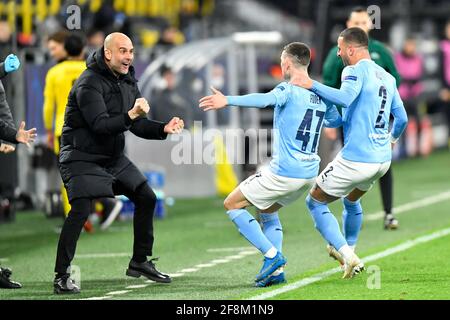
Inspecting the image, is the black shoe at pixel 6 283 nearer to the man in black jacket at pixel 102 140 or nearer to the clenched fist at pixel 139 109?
the man in black jacket at pixel 102 140

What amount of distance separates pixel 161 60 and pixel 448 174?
555 centimetres

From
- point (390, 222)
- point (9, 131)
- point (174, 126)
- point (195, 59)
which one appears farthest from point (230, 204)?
point (195, 59)

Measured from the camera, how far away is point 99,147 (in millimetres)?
11398

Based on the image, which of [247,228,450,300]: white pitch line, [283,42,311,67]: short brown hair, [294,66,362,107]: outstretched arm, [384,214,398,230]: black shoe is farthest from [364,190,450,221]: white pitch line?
[283,42,311,67]: short brown hair

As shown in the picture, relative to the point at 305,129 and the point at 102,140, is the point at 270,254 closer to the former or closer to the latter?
the point at 305,129

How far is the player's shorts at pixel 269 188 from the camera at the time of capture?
11.0 meters

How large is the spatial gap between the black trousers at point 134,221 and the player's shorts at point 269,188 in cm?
91

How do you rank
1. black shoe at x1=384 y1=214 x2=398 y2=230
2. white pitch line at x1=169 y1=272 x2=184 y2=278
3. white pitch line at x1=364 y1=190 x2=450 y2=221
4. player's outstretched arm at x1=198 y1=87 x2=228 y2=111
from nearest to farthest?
1. player's outstretched arm at x1=198 y1=87 x2=228 y2=111
2. white pitch line at x1=169 y1=272 x2=184 y2=278
3. black shoe at x1=384 y1=214 x2=398 y2=230
4. white pitch line at x1=364 y1=190 x2=450 y2=221

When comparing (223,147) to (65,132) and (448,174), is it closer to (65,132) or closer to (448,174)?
(448,174)

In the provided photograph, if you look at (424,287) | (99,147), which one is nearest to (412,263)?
(424,287)

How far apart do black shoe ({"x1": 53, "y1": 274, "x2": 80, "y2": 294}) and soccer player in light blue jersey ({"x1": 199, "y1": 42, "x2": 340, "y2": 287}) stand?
4.54 feet

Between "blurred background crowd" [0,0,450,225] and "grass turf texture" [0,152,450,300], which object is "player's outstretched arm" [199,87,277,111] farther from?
"blurred background crowd" [0,0,450,225]

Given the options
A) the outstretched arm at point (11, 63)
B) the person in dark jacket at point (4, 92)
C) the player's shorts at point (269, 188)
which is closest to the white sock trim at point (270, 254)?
the player's shorts at point (269, 188)

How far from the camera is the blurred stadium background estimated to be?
13.6 meters
